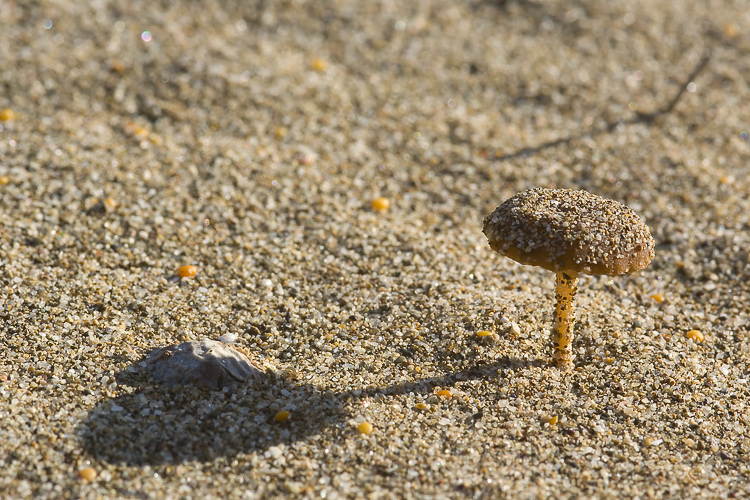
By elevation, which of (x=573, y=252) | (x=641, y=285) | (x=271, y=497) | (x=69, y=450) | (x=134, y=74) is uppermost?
(x=573, y=252)

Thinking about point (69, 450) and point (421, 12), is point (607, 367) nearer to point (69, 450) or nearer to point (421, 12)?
point (69, 450)

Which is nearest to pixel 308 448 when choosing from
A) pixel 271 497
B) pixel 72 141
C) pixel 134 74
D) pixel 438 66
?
pixel 271 497

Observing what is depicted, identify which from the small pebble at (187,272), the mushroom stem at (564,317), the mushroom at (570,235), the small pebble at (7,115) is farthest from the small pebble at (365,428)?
the small pebble at (7,115)

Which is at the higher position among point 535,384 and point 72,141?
point 535,384

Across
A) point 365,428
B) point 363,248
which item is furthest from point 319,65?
point 365,428

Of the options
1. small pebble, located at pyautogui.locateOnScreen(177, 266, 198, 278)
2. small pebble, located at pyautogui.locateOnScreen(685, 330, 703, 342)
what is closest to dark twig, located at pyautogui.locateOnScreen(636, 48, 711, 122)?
small pebble, located at pyautogui.locateOnScreen(685, 330, 703, 342)

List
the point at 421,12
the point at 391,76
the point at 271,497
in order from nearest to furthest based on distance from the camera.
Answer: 1. the point at 271,497
2. the point at 391,76
3. the point at 421,12

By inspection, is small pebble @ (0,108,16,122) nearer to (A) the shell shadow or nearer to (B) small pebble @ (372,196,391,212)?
(B) small pebble @ (372,196,391,212)

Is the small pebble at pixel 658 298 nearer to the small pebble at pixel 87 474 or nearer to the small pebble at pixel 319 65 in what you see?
the small pebble at pixel 87 474

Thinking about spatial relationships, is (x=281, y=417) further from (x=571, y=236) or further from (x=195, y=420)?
(x=571, y=236)
